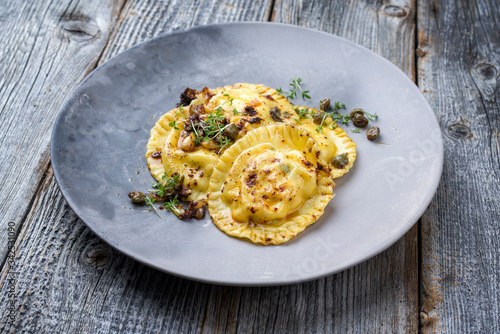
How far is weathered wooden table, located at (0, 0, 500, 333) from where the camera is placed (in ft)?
15.3

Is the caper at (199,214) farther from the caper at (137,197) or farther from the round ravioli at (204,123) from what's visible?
the caper at (137,197)

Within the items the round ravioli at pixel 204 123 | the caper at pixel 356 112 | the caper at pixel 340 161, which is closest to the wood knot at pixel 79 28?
the round ravioli at pixel 204 123

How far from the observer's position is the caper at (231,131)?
17.5ft

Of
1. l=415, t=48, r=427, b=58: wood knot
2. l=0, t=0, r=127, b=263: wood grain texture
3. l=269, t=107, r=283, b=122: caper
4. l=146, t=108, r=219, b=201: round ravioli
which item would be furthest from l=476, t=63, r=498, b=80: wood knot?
l=0, t=0, r=127, b=263: wood grain texture

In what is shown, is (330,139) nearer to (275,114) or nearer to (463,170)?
(275,114)

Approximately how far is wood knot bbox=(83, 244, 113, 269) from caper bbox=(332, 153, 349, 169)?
8.33 feet

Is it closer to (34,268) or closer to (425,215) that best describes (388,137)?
(425,215)

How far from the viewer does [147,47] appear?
254 inches

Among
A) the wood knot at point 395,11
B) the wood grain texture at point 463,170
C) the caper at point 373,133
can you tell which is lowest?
the wood grain texture at point 463,170

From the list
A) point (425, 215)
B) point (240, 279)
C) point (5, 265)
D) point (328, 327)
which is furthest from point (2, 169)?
point (425, 215)

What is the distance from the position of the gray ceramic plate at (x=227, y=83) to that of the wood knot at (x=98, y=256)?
0.45 meters

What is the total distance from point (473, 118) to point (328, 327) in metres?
3.69

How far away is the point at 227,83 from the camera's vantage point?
6.36 m

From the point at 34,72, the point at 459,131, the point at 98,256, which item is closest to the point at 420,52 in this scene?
the point at 459,131
